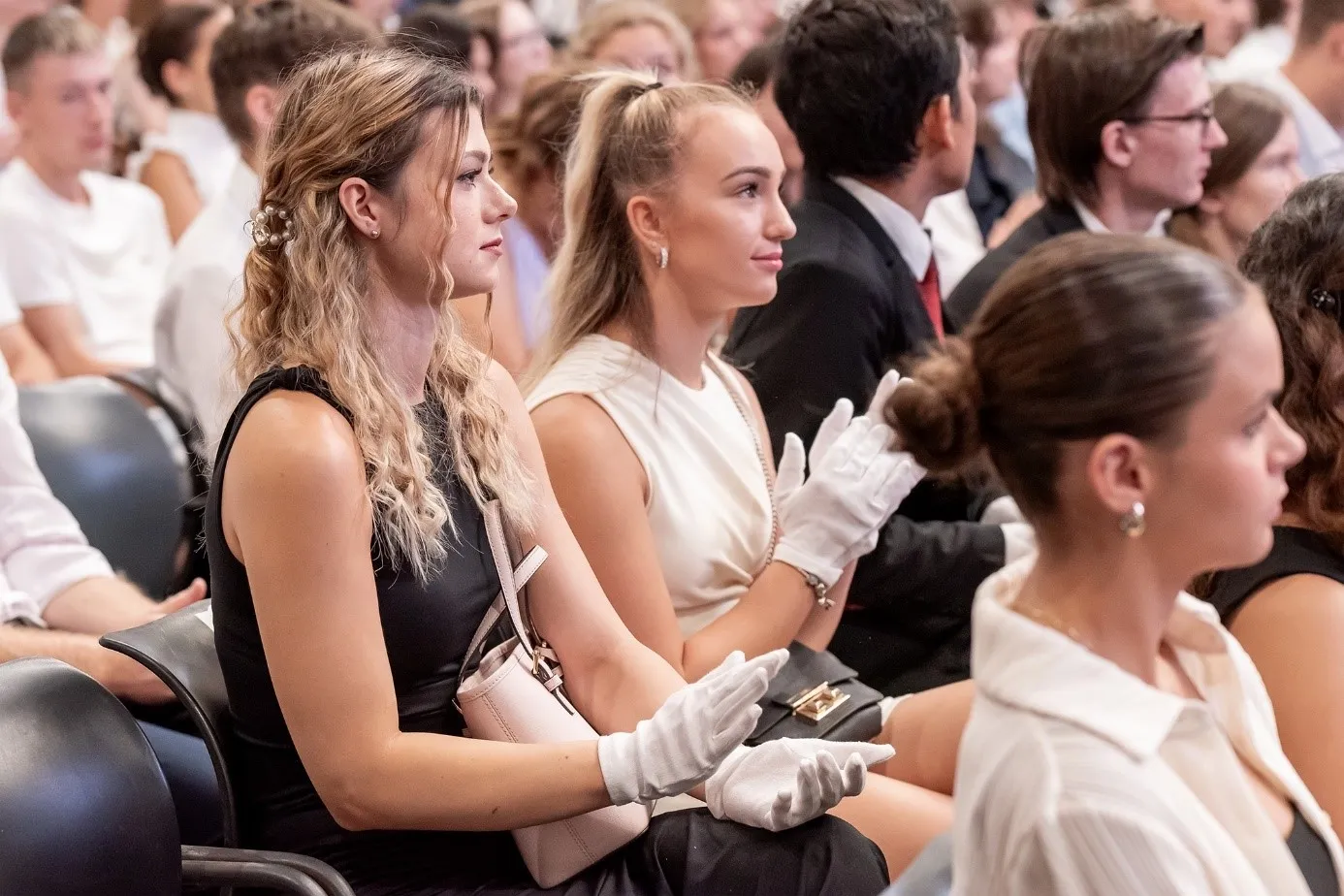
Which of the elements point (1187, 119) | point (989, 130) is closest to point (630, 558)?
point (1187, 119)

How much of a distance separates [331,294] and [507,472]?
277 mm

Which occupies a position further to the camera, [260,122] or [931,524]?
[260,122]

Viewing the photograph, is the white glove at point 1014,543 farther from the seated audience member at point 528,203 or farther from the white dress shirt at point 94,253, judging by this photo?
the white dress shirt at point 94,253

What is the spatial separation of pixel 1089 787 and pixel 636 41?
128 inches

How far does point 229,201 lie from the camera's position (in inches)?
124

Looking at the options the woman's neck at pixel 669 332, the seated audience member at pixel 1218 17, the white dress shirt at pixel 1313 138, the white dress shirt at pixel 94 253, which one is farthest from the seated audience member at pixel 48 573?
the seated audience member at pixel 1218 17

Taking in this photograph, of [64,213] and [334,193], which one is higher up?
[334,193]

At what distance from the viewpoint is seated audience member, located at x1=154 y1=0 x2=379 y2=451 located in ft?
10.1

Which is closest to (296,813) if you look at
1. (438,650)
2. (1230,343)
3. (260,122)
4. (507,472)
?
(438,650)

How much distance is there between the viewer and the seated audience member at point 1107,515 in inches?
42.5

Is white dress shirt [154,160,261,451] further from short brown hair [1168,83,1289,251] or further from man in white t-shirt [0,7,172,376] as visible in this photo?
short brown hair [1168,83,1289,251]

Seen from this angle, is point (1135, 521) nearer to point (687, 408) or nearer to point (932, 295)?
point (687, 408)

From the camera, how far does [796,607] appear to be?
2.08 m

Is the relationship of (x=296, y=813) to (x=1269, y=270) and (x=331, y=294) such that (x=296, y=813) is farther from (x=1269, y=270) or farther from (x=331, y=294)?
(x=1269, y=270)
